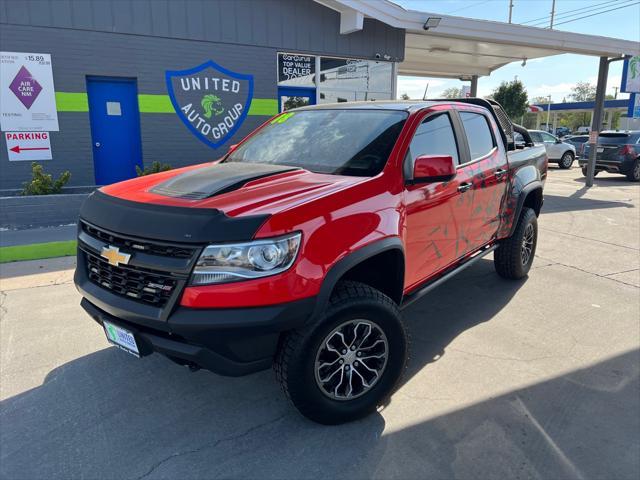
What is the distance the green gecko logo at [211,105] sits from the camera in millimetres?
10000

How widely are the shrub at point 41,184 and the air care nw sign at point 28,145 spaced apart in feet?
1.95

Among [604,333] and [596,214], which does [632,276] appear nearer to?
[604,333]

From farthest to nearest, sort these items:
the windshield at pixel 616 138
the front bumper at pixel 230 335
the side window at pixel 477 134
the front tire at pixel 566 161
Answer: the front tire at pixel 566 161
the windshield at pixel 616 138
the side window at pixel 477 134
the front bumper at pixel 230 335

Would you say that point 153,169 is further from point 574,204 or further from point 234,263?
point 574,204

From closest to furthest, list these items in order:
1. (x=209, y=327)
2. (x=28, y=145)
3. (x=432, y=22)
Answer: (x=209, y=327), (x=28, y=145), (x=432, y=22)

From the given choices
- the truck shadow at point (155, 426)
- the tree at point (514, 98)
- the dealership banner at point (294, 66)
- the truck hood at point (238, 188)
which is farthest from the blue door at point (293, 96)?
the tree at point (514, 98)

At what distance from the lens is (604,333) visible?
163 inches

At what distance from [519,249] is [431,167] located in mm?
2664

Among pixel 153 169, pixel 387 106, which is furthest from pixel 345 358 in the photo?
pixel 153 169

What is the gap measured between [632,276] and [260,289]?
5.24 meters

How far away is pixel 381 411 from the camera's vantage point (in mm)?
3000

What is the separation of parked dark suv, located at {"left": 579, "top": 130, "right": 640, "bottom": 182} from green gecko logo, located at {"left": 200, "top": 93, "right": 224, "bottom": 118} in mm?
12134

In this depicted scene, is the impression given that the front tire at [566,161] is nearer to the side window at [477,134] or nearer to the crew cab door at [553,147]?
the crew cab door at [553,147]

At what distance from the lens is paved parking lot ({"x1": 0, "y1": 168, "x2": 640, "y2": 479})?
2535mm
